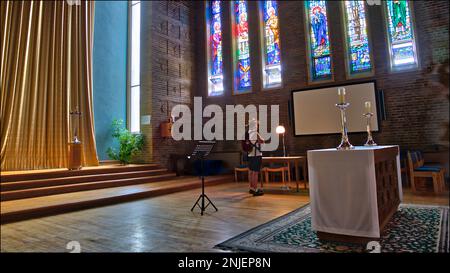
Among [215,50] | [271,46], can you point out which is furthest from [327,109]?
[215,50]

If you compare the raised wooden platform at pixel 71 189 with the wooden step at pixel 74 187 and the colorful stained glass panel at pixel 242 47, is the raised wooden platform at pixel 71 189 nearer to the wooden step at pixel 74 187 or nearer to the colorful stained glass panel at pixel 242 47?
the wooden step at pixel 74 187

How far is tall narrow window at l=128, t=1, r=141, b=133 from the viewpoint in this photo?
9.24 metres

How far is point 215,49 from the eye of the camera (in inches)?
402

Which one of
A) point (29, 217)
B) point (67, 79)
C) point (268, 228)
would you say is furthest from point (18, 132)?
point (268, 228)

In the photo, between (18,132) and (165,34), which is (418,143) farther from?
(18,132)

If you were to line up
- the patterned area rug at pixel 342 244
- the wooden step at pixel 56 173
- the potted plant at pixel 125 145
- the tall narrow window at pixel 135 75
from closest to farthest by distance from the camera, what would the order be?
the patterned area rug at pixel 342 244 → the wooden step at pixel 56 173 → the potted plant at pixel 125 145 → the tall narrow window at pixel 135 75

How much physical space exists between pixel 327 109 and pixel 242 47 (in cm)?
364

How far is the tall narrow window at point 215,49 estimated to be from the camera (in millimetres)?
10086

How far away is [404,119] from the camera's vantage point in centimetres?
700

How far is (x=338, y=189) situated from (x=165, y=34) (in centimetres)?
→ 816

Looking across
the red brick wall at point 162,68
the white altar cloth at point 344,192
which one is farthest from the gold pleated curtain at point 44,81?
the white altar cloth at point 344,192

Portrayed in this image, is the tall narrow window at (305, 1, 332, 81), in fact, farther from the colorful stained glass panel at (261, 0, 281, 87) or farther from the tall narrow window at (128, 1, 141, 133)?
the tall narrow window at (128, 1, 141, 133)

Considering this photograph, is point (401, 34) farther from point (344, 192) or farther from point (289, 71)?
point (344, 192)

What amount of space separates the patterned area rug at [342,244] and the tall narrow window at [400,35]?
16.0 ft
